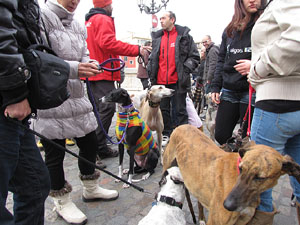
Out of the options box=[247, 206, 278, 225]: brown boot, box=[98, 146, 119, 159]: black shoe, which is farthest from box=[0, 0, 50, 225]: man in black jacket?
box=[98, 146, 119, 159]: black shoe

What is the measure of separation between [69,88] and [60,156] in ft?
2.38

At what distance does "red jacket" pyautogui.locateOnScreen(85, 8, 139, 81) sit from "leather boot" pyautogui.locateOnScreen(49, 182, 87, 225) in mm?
2130

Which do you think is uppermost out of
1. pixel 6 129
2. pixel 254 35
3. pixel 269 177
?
pixel 254 35

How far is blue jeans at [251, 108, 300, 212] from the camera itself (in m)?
1.41

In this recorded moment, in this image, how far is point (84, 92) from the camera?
2.27 meters

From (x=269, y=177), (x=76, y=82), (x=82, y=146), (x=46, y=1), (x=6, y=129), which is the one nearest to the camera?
(x=6, y=129)

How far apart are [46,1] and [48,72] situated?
110 cm

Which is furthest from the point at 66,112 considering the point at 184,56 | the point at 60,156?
the point at 184,56

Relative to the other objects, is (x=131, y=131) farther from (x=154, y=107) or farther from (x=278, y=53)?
(x=278, y=53)

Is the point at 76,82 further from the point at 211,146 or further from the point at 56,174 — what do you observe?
the point at 211,146

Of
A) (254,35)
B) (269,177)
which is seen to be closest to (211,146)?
(269,177)

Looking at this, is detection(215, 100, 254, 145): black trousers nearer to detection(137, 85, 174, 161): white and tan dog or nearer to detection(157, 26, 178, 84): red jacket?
detection(137, 85, 174, 161): white and tan dog

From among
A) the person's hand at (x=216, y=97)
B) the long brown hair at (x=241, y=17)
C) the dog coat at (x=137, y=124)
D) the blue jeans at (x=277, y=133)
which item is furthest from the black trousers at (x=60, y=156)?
the long brown hair at (x=241, y=17)

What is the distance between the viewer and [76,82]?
2.12m
